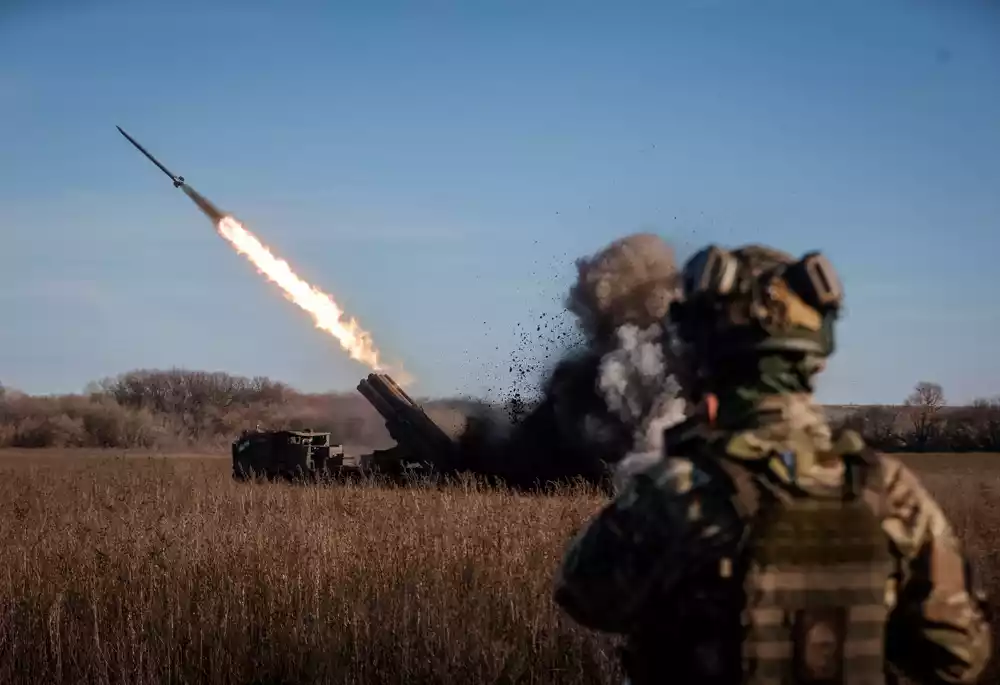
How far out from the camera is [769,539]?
253 cm

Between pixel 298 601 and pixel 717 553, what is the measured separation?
18.8 ft

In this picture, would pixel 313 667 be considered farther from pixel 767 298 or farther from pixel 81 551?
pixel 767 298

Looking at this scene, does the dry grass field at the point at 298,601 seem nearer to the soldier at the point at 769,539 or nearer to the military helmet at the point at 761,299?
the soldier at the point at 769,539

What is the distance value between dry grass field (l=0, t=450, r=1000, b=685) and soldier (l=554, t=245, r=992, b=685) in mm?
4011

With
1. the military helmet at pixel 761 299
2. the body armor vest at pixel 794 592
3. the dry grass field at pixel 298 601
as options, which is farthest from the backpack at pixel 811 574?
the dry grass field at pixel 298 601

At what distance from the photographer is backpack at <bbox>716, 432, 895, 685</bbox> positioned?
2.54 m

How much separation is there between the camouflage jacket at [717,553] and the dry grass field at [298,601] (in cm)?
397

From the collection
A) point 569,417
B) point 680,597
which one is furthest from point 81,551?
point 569,417

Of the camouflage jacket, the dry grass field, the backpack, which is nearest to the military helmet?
the camouflage jacket

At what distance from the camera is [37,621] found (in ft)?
25.2

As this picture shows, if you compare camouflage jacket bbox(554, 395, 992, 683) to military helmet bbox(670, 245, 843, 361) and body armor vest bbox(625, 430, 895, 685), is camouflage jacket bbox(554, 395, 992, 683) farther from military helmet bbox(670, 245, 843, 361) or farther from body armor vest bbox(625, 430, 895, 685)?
military helmet bbox(670, 245, 843, 361)

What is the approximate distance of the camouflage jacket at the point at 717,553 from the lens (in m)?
2.57

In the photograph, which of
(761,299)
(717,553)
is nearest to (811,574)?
(717,553)

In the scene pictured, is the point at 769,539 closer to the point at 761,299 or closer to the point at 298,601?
the point at 761,299
